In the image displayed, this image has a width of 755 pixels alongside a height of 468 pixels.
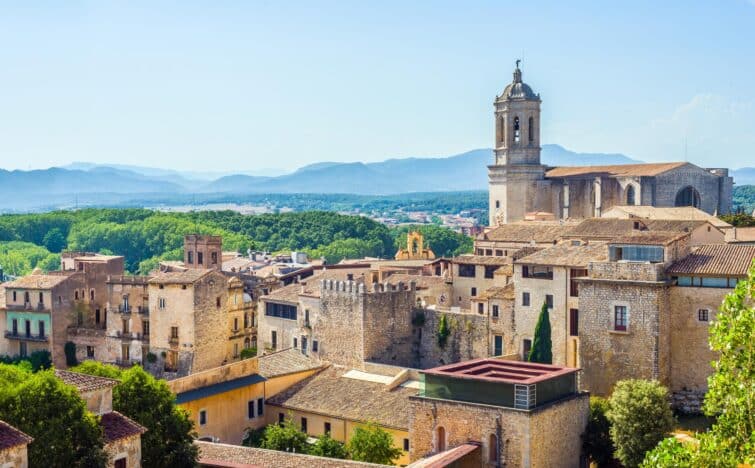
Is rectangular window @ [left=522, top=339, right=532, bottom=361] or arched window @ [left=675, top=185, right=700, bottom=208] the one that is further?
arched window @ [left=675, top=185, right=700, bottom=208]

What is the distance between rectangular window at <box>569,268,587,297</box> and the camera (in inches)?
1711

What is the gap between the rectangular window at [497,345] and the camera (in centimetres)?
4619

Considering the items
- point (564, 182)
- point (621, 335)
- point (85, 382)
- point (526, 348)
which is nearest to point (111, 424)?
point (85, 382)

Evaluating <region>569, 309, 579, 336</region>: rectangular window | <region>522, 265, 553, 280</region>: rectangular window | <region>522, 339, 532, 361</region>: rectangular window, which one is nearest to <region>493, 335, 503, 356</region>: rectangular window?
<region>522, 339, 532, 361</region>: rectangular window

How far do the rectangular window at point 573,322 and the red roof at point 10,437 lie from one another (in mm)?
23705

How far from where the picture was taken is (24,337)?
60.9 m

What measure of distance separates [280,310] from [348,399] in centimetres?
1125

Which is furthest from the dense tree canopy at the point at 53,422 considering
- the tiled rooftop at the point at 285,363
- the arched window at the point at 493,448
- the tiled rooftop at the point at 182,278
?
the tiled rooftop at the point at 182,278

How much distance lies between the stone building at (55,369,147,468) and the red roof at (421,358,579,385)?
391 inches

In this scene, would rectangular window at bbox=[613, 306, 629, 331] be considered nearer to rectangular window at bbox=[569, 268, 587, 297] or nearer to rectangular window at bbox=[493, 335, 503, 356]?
rectangular window at bbox=[569, 268, 587, 297]

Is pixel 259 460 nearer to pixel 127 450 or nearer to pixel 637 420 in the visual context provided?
pixel 127 450

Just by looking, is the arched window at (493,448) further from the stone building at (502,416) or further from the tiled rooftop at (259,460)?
the tiled rooftop at (259,460)

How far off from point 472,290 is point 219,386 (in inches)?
637

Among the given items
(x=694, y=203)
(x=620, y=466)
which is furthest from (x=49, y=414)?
(x=694, y=203)
